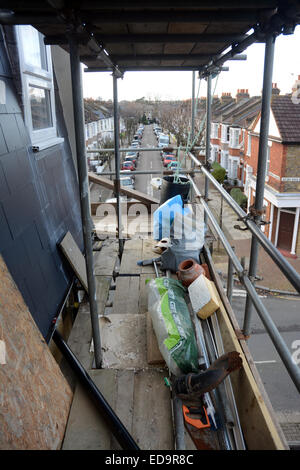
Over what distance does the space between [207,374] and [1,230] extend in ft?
6.24

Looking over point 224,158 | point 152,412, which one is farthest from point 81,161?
point 224,158

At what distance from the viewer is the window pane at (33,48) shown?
3595 mm

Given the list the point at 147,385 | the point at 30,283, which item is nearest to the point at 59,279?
the point at 30,283

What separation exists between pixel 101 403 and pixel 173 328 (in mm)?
871

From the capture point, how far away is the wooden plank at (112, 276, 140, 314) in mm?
4176

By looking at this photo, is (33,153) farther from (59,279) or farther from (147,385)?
(147,385)

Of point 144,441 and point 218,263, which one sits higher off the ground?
point 144,441

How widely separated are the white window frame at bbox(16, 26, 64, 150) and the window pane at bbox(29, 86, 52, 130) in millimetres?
47

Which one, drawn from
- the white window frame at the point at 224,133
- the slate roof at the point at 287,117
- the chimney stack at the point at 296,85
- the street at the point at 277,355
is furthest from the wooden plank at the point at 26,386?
the white window frame at the point at 224,133

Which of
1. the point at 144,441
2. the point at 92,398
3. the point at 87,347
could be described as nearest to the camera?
the point at 144,441

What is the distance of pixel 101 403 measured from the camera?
273cm

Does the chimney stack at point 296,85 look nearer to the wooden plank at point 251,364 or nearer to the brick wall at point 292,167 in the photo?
the brick wall at point 292,167

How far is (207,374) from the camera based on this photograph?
2.58m

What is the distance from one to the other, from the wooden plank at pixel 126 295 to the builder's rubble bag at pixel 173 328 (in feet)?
1.75
